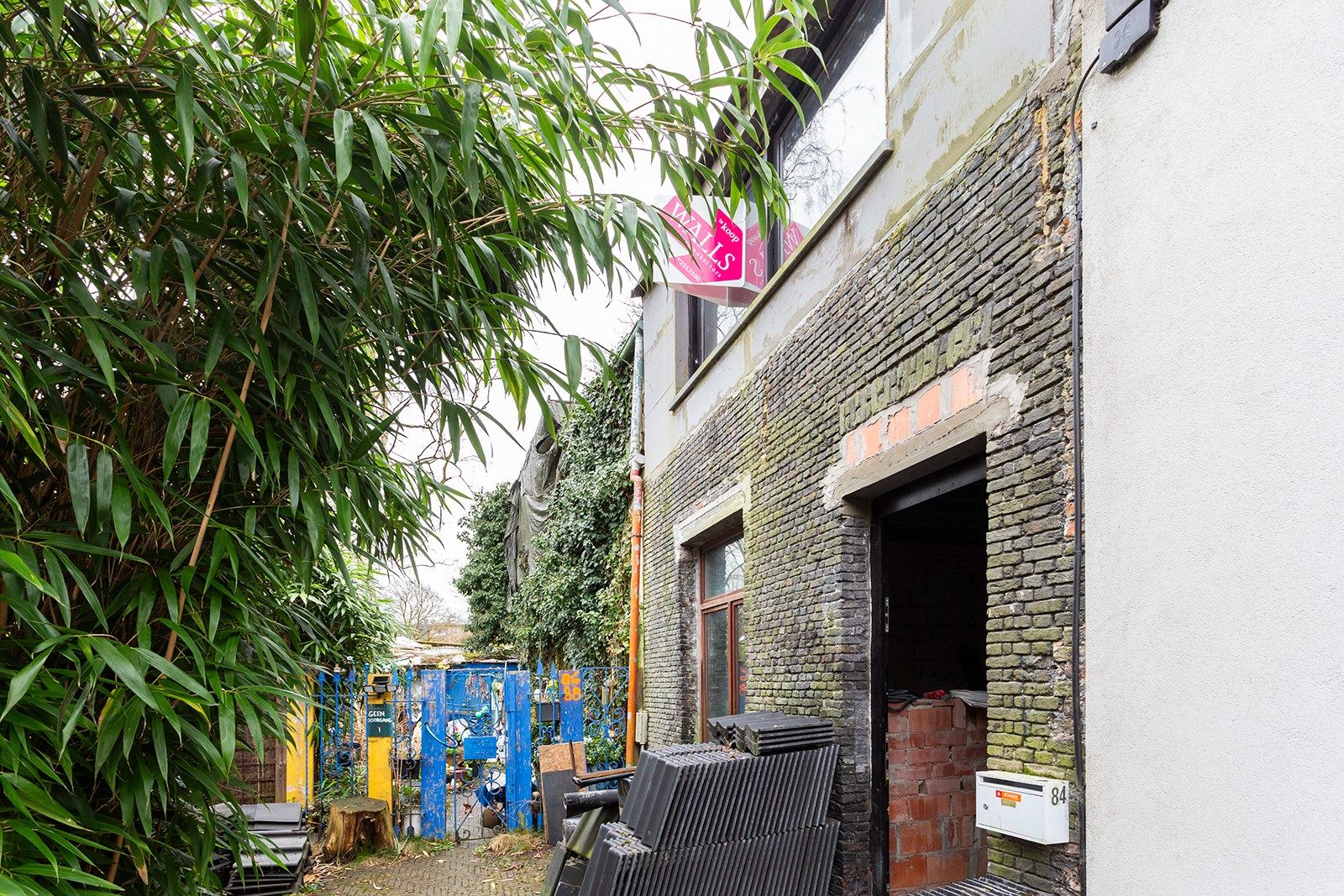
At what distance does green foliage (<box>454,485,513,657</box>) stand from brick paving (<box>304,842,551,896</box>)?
9317 mm

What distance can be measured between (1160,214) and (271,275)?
2545 millimetres

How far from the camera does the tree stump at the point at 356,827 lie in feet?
24.6

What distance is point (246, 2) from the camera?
222cm

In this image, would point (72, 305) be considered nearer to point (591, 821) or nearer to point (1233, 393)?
point (1233, 393)

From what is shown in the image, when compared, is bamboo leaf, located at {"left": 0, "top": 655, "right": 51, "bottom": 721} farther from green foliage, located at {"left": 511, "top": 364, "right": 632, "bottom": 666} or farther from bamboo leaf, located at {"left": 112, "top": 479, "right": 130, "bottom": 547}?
green foliage, located at {"left": 511, "top": 364, "right": 632, "bottom": 666}

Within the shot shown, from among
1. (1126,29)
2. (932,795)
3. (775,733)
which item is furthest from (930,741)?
(1126,29)

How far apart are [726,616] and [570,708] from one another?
9.46 feet

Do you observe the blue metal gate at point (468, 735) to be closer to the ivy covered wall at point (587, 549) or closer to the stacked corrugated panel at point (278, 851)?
the ivy covered wall at point (587, 549)

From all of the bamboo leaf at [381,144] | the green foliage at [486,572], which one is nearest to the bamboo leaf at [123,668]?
the bamboo leaf at [381,144]

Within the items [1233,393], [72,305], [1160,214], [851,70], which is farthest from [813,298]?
[72,305]

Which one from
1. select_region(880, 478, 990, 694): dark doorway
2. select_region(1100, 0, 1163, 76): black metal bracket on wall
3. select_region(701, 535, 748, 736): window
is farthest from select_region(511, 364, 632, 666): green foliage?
A: select_region(1100, 0, 1163, 76): black metal bracket on wall

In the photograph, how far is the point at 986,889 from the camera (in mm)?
3102

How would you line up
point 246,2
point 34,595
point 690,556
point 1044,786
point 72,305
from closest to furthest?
1. point 34,595
2. point 72,305
3. point 246,2
4. point 1044,786
5. point 690,556

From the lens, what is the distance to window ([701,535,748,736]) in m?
6.90
